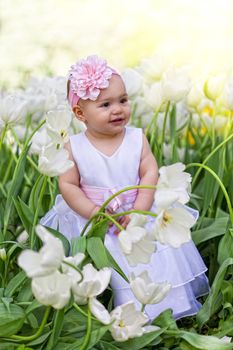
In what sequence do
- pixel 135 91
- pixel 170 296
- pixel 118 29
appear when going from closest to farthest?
pixel 170 296 < pixel 135 91 < pixel 118 29

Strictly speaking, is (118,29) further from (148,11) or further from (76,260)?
(76,260)

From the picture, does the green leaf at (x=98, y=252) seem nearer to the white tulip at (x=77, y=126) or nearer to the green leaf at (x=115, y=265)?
the green leaf at (x=115, y=265)

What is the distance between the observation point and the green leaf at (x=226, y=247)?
7.17ft

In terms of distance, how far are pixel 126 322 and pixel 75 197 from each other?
40 cm

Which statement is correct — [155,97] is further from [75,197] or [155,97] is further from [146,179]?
[75,197]

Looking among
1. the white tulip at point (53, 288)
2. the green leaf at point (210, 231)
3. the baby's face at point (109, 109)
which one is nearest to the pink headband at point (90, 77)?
the baby's face at point (109, 109)

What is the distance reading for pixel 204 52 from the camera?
6953 mm

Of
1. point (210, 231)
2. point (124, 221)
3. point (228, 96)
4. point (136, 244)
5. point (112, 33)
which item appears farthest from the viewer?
point (112, 33)

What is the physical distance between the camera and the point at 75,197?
6.98 ft

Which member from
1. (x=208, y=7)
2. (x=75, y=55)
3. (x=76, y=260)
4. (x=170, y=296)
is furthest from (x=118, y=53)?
(x=76, y=260)

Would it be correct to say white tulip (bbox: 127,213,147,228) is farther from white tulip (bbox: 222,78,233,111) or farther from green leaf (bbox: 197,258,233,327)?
white tulip (bbox: 222,78,233,111)

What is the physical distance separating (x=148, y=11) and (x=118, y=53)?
5.46 feet

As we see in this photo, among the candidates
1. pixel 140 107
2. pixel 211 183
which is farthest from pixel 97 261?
pixel 140 107

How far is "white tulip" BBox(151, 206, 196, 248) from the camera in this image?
5.52 feet
